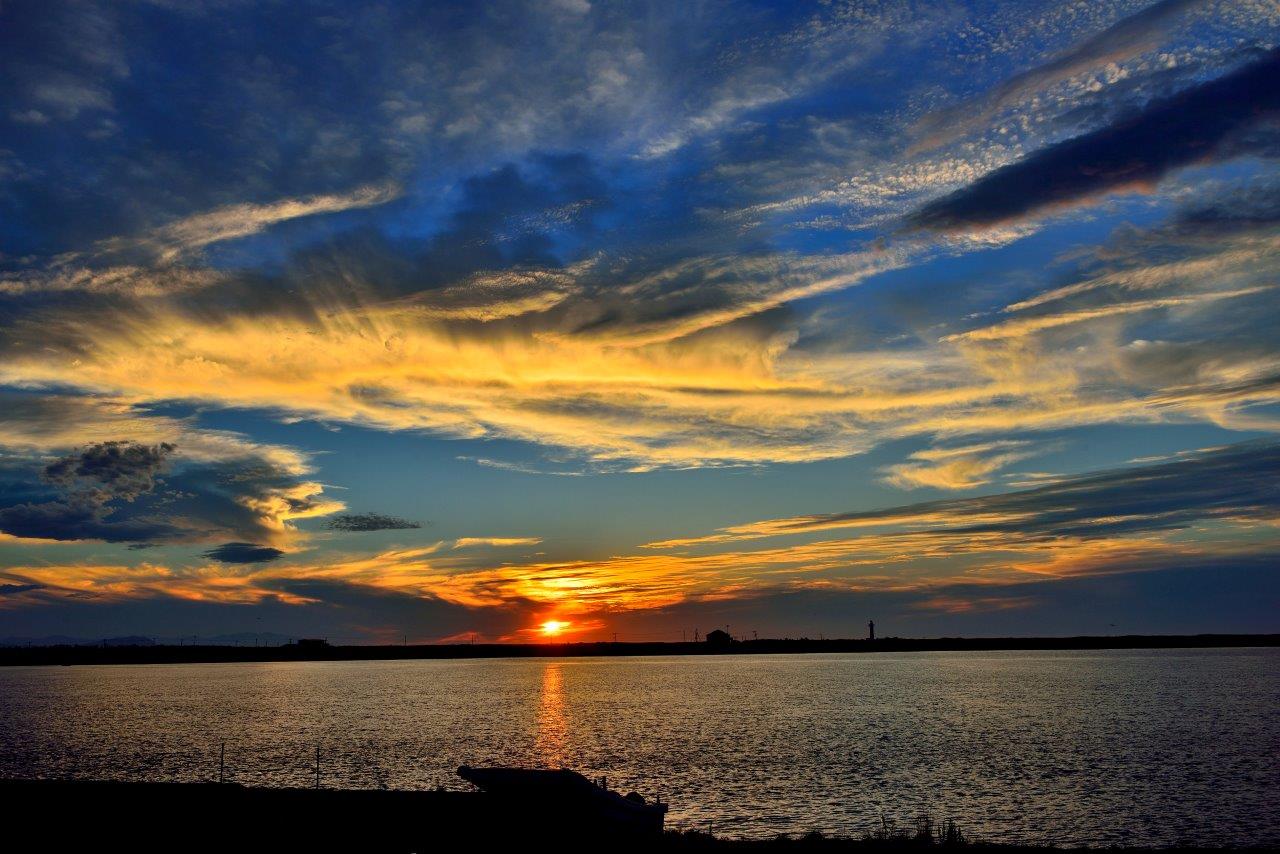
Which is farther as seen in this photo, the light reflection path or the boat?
the light reflection path

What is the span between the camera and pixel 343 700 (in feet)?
593

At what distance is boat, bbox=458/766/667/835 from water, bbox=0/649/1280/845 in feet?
53.7

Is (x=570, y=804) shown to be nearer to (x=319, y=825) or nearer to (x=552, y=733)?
(x=319, y=825)

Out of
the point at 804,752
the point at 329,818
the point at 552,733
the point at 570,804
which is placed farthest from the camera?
the point at 552,733

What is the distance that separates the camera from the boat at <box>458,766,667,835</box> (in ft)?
120

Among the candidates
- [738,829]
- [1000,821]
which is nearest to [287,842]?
[738,829]

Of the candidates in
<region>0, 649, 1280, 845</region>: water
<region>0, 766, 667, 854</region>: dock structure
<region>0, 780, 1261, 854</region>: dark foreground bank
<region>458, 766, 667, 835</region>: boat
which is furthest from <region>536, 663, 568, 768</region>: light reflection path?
<region>458, 766, 667, 835</region>: boat

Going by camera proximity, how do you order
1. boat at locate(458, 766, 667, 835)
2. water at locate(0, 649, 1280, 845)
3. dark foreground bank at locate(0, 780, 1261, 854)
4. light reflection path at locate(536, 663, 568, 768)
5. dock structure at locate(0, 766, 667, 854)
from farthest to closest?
light reflection path at locate(536, 663, 568, 768) < water at locate(0, 649, 1280, 845) < boat at locate(458, 766, 667, 835) < dock structure at locate(0, 766, 667, 854) < dark foreground bank at locate(0, 780, 1261, 854)

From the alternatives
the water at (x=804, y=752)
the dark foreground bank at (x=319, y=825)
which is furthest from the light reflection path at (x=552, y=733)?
the dark foreground bank at (x=319, y=825)

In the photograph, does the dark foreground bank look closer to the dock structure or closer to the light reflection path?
the dock structure

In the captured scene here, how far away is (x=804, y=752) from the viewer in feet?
290

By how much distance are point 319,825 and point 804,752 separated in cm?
6160

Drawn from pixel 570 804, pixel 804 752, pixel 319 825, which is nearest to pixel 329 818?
pixel 319 825

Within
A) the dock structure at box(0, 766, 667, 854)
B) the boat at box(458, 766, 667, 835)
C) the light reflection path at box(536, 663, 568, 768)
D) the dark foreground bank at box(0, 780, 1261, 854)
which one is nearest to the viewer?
the dark foreground bank at box(0, 780, 1261, 854)
